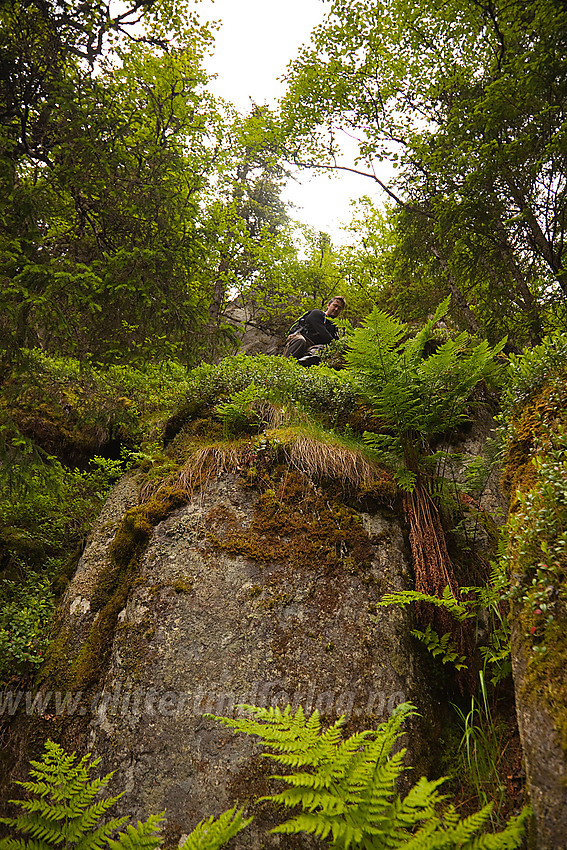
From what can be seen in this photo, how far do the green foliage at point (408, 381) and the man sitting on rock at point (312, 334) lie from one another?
5.20 m

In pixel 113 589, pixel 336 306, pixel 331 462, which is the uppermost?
pixel 336 306

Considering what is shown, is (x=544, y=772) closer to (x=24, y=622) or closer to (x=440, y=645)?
(x=440, y=645)

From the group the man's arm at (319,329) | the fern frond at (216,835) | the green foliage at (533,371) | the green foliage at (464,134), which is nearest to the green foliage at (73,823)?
the fern frond at (216,835)

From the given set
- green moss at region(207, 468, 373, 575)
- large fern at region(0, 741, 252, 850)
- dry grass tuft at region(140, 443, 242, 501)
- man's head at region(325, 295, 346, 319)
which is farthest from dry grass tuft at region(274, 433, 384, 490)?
man's head at region(325, 295, 346, 319)

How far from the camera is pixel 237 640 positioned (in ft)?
10.7

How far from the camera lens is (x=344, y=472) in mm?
4375

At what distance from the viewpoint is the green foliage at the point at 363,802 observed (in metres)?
1.56

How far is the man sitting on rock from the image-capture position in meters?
9.23

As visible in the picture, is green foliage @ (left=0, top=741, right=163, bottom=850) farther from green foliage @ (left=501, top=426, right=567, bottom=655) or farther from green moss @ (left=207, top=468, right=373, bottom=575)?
green foliage @ (left=501, top=426, right=567, bottom=655)

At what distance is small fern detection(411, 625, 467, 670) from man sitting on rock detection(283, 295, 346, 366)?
649 centimetres

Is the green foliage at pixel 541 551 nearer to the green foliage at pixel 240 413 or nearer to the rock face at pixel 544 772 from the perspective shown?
the rock face at pixel 544 772

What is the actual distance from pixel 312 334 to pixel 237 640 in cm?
753

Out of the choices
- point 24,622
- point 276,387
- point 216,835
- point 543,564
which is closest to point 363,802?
point 216,835

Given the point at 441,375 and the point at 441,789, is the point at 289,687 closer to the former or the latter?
the point at 441,789
